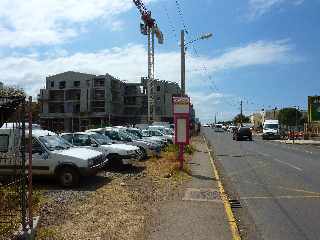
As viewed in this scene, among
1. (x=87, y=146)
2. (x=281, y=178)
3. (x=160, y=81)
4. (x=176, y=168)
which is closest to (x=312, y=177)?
(x=281, y=178)

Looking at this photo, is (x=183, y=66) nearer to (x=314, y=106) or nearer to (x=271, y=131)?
(x=314, y=106)

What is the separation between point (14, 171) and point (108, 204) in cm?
406

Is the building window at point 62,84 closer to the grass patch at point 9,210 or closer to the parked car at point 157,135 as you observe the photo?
the parked car at point 157,135

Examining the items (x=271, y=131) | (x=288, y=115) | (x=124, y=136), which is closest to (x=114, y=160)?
(x=124, y=136)

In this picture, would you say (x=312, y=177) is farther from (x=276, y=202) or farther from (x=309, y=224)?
(x=309, y=224)

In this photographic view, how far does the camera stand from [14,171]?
Result: 771 centimetres

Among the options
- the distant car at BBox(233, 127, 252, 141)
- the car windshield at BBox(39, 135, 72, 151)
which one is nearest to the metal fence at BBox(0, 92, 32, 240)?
the car windshield at BBox(39, 135, 72, 151)

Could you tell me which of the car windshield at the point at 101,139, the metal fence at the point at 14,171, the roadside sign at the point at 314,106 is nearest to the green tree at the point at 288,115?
the roadside sign at the point at 314,106

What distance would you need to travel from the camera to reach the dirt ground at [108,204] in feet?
28.6

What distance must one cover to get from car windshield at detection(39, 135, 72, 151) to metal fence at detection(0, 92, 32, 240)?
635 centimetres

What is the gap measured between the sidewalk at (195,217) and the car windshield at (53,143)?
13.6ft

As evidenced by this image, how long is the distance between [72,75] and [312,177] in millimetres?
89922

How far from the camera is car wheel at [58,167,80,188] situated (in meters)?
14.8

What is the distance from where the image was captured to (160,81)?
125 meters
